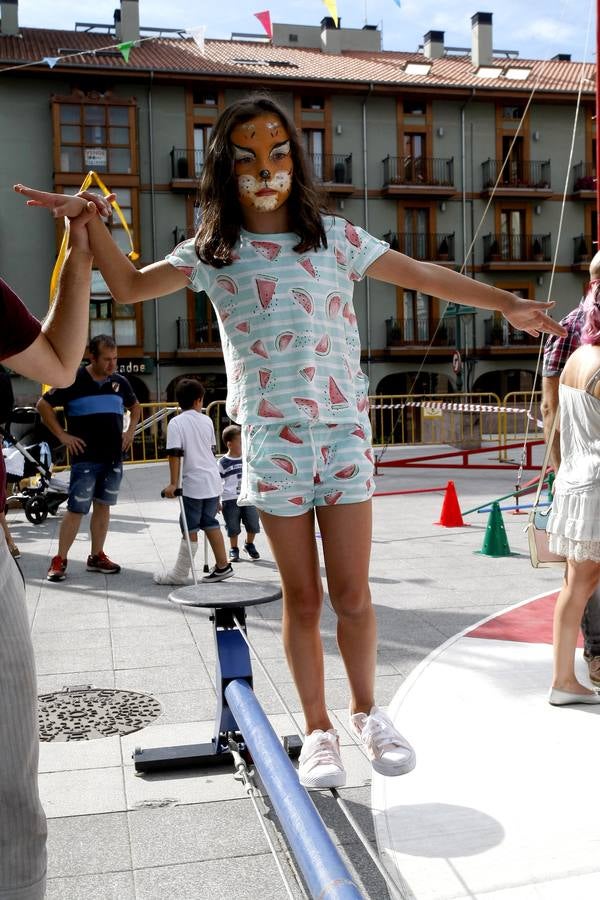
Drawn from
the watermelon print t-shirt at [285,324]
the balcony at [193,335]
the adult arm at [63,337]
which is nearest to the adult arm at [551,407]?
the watermelon print t-shirt at [285,324]

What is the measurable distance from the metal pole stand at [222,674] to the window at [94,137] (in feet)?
97.7

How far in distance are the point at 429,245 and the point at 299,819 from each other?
111ft

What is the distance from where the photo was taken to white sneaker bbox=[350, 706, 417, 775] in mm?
2525

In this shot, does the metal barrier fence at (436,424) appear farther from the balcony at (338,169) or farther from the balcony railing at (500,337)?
the balcony at (338,169)

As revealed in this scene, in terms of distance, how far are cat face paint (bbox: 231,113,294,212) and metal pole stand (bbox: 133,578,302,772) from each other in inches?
51.9

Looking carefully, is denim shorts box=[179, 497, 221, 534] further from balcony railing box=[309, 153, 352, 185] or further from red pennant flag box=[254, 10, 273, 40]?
balcony railing box=[309, 153, 352, 185]

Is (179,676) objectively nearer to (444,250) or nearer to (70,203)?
(70,203)

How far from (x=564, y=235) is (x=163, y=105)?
1536cm

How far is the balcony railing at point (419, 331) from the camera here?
34.0 m

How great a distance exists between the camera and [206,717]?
3.99 meters

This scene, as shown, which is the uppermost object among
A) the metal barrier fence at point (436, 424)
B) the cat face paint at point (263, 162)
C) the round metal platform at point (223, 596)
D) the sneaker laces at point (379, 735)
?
the cat face paint at point (263, 162)

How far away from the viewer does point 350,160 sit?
3372cm

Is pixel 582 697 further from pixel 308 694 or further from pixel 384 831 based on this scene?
pixel 308 694

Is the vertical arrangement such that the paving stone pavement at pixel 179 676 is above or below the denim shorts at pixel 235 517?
below
